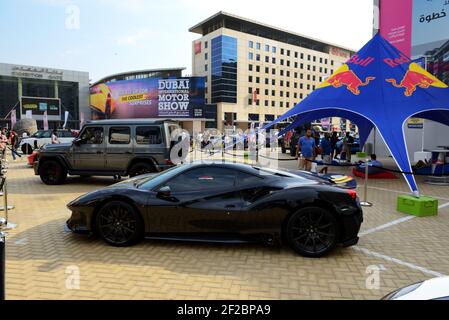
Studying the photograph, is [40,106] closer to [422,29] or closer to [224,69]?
[224,69]

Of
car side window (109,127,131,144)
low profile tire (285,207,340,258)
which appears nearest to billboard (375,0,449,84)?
car side window (109,127,131,144)

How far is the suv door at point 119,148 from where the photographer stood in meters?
10.4

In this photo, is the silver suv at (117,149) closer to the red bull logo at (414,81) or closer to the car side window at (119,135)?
the car side window at (119,135)

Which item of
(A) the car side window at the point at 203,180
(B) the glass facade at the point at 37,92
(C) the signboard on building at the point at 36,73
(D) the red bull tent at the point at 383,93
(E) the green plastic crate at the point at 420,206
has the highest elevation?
(C) the signboard on building at the point at 36,73

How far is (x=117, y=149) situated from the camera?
10430 mm

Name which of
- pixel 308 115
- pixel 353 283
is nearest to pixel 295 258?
pixel 353 283

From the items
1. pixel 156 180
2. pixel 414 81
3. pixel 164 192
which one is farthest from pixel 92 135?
pixel 414 81

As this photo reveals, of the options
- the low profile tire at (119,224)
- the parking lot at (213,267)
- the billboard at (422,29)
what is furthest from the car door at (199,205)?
the billboard at (422,29)

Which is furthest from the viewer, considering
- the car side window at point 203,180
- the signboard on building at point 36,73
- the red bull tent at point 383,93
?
the signboard on building at point 36,73

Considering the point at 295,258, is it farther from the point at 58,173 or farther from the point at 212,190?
the point at 58,173

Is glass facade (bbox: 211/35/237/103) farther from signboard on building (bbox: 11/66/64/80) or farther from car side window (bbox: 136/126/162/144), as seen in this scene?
car side window (bbox: 136/126/162/144)

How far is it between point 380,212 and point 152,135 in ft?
21.5

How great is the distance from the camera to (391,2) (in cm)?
2192

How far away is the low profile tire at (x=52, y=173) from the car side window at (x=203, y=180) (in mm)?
7362
